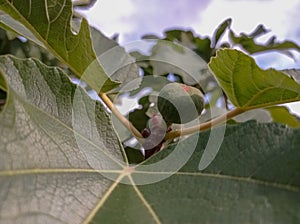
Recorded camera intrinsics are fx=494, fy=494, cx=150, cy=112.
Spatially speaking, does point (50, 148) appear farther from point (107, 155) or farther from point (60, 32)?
point (60, 32)

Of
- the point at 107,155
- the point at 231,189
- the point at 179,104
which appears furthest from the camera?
the point at 179,104

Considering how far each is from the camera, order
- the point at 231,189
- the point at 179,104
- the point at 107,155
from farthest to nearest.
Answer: the point at 179,104, the point at 107,155, the point at 231,189

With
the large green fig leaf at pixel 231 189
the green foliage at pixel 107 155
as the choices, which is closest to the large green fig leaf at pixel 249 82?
the green foliage at pixel 107 155

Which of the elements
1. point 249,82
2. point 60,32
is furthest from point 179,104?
point 60,32

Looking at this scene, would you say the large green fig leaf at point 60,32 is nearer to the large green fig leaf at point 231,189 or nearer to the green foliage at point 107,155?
the green foliage at point 107,155

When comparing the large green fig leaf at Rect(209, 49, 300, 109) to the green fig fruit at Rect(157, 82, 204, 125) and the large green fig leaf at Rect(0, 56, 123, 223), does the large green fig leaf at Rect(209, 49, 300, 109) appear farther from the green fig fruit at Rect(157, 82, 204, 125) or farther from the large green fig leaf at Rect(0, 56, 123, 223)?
the large green fig leaf at Rect(0, 56, 123, 223)

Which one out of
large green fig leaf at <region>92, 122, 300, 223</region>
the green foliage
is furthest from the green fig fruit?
large green fig leaf at <region>92, 122, 300, 223</region>

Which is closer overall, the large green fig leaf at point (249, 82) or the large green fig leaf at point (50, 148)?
the large green fig leaf at point (50, 148)
